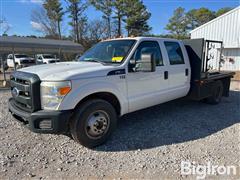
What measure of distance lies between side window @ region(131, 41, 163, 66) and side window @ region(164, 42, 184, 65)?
1.24 ft

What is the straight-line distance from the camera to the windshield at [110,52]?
13.6ft

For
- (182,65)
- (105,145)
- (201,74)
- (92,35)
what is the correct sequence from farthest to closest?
(92,35) < (201,74) < (182,65) < (105,145)

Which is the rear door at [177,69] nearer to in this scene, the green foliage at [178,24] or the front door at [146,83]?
the front door at [146,83]

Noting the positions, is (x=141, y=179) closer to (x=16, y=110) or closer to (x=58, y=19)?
(x=16, y=110)

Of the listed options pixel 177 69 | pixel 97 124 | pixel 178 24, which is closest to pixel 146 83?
pixel 177 69

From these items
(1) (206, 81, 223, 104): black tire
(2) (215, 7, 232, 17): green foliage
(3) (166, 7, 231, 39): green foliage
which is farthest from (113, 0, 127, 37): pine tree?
(1) (206, 81, 223, 104): black tire

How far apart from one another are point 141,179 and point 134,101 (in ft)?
5.50

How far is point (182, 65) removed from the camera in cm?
530

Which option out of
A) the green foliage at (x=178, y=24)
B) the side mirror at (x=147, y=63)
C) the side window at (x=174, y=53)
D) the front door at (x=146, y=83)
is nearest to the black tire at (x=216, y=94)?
the side window at (x=174, y=53)

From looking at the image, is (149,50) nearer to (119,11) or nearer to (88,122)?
(88,122)

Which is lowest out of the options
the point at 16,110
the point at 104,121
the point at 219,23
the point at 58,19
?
the point at 104,121

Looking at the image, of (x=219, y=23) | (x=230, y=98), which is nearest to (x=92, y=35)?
(x=219, y=23)

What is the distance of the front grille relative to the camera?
3.24 m

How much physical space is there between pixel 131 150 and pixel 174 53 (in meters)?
2.75
